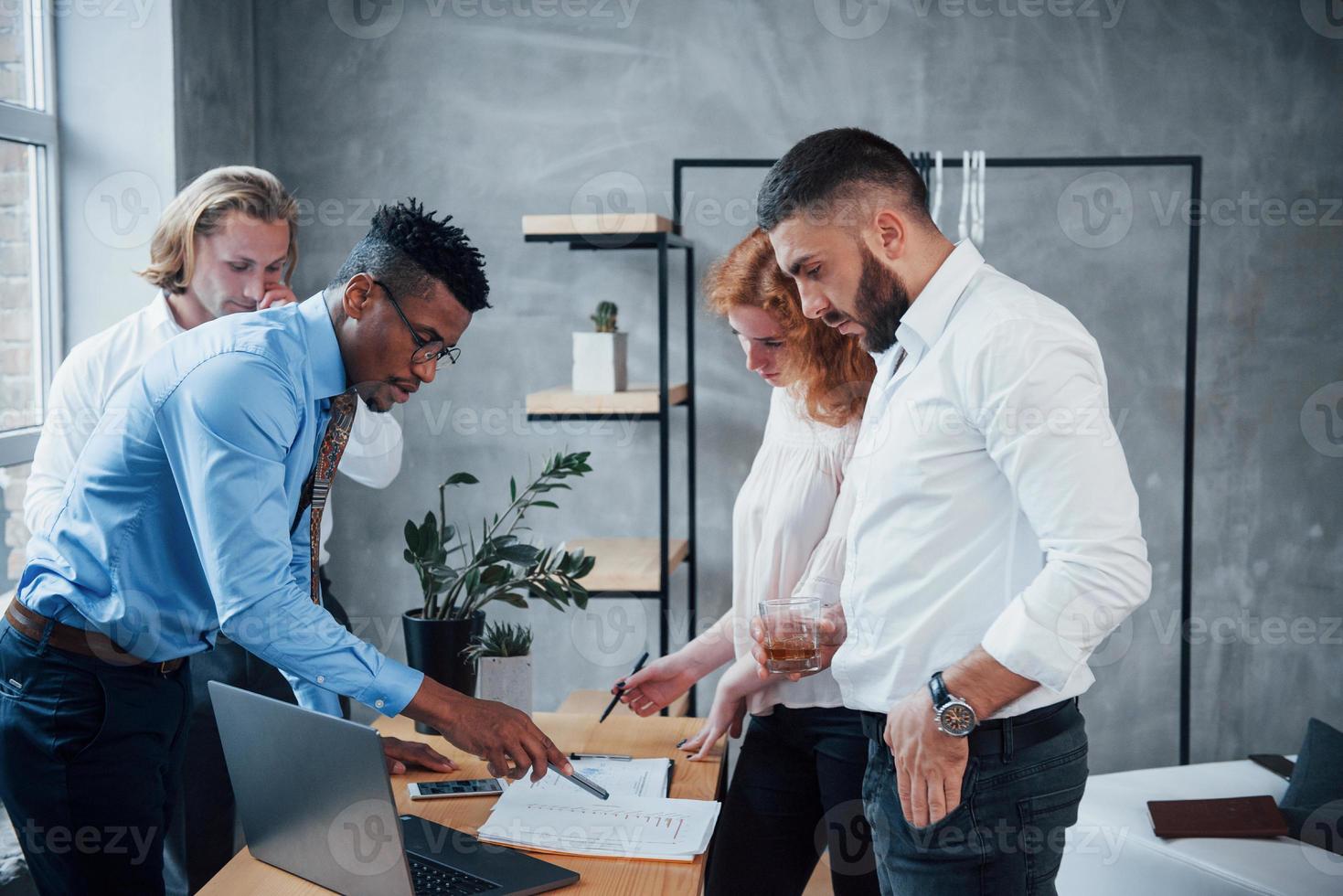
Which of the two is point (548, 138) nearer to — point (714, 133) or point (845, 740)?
point (714, 133)

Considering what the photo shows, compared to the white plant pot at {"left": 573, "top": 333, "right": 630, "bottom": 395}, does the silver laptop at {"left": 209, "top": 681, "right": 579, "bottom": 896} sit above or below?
below

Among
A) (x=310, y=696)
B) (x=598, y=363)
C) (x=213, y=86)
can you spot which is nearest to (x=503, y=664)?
(x=310, y=696)

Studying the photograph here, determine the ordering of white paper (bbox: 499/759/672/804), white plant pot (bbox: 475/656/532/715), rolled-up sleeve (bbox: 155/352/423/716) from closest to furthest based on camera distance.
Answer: rolled-up sleeve (bbox: 155/352/423/716), white paper (bbox: 499/759/672/804), white plant pot (bbox: 475/656/532/715)

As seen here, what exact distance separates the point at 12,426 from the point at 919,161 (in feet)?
7.40

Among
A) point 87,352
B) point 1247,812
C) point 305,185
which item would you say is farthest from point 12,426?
point 1247,812

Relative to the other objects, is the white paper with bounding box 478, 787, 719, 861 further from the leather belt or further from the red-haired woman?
the leather belt

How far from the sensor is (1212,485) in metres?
3.46

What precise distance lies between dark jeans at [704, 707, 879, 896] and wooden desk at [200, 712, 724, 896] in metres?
0.09

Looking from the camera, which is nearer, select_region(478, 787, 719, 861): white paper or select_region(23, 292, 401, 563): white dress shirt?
select_region(478, 787, 719, 861): white paper

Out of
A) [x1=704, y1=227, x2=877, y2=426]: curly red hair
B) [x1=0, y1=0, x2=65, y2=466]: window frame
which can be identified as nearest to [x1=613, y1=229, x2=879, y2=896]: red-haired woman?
[x1=704, y1=227, x2=877, y2=426]: curly red hair

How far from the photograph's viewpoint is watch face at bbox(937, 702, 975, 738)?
1.27m

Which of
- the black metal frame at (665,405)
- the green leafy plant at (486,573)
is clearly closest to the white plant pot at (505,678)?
the green leafy plant at (486,573)

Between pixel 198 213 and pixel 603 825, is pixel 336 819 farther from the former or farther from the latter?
pixel 198 213

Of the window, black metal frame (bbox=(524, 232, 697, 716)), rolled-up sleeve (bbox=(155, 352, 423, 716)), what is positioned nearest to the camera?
rolled-up sleeve (bbox=(155, 352, 423, 716))
